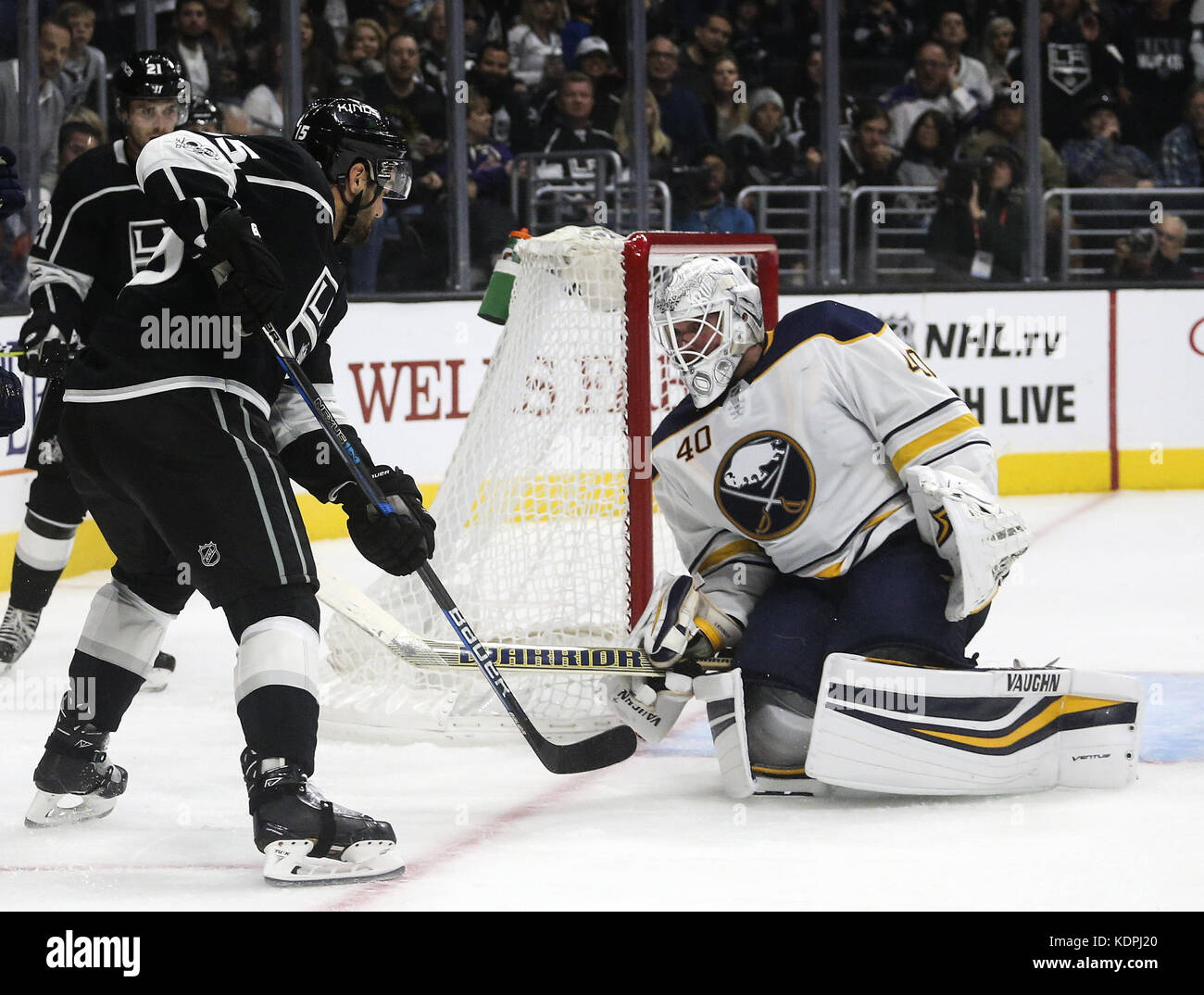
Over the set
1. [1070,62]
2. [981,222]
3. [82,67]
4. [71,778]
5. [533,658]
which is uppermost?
[1070,62]

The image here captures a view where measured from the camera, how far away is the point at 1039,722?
2.59 metres

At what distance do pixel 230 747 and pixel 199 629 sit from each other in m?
1.17

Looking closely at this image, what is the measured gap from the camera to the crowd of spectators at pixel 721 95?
5.99 meters

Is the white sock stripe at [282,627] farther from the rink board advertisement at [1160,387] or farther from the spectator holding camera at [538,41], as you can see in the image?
the spectator holding camera at [538,41]

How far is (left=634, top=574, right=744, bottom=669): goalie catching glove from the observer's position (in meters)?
2.66

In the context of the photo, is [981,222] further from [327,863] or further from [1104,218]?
[327,863]

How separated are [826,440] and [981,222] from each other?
172 inches

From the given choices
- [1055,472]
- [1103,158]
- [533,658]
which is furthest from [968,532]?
[1103,158]

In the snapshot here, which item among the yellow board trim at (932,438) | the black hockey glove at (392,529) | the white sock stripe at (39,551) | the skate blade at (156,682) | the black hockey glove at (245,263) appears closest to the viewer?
the black hockey glove at (245,263)

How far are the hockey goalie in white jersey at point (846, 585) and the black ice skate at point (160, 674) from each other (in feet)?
3.88

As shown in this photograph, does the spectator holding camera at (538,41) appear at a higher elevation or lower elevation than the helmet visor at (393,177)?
higher

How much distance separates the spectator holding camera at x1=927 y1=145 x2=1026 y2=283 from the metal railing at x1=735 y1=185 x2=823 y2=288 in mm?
490

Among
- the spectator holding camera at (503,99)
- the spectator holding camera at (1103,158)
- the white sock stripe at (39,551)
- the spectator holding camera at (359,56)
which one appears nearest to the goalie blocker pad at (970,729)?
the white sock stripe at (39,551)

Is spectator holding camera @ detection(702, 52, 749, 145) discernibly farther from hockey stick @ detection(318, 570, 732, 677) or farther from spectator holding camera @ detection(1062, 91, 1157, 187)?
hockey stick @ detection(318, 570, 732, 677)
